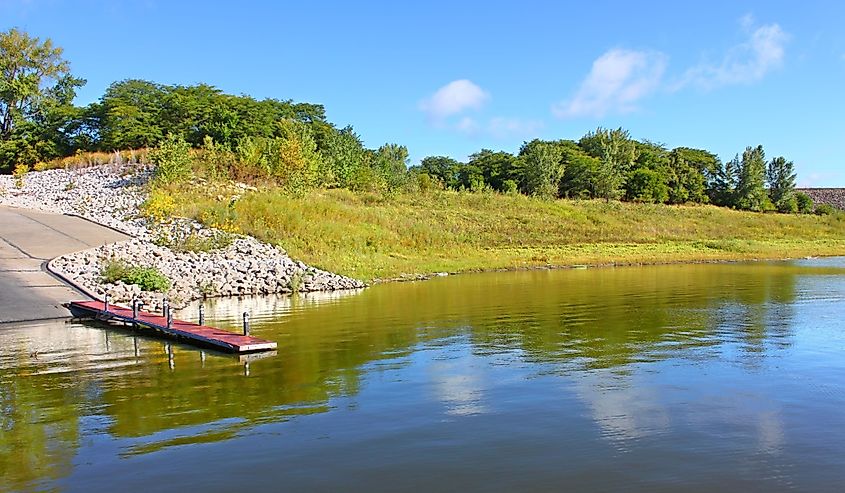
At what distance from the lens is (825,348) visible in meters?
13.8

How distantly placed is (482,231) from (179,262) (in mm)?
24343

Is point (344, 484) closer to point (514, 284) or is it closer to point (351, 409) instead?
point (351, 409)

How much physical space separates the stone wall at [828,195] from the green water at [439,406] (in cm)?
8339

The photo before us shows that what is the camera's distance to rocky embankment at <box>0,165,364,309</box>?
22.3 metres

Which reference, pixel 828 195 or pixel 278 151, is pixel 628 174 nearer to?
pixel 828 195

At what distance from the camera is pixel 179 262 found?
25.3 meters

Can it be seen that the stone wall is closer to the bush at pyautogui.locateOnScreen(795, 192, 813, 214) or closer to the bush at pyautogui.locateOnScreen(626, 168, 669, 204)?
the bush at pyautogui.locateOnScreen(795, 192, 813, 214)

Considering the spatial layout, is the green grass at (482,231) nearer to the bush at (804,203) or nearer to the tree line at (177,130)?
the tree line at (177,130)

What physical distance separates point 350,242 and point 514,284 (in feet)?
32.1

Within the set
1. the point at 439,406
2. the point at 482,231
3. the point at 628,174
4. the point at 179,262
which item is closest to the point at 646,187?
the point at 628,174

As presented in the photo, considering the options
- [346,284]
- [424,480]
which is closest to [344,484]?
[424,480]

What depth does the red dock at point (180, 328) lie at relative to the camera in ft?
45.0

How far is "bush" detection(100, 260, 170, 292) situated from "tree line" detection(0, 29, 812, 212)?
16666mm

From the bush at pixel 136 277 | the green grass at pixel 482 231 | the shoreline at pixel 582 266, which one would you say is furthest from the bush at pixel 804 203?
the bush at pixel 136 277
